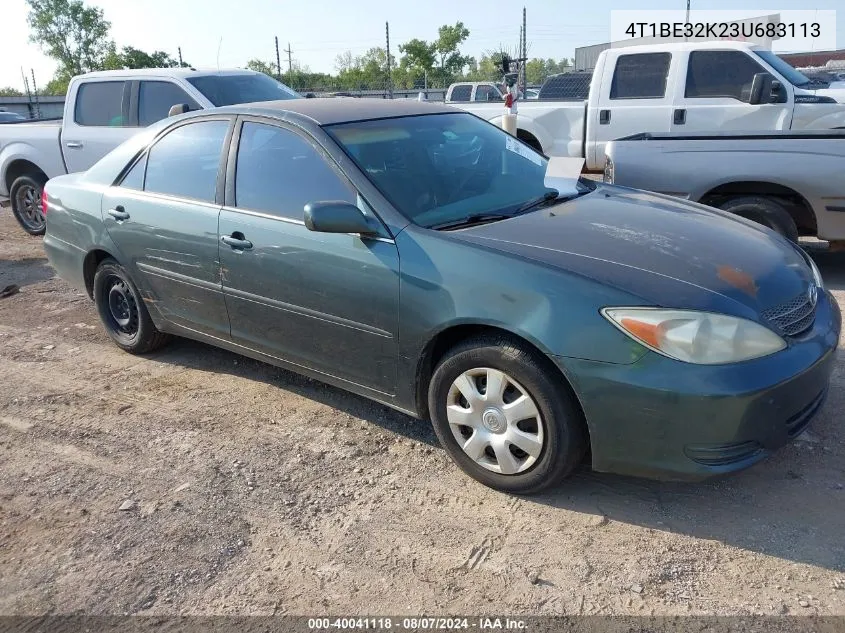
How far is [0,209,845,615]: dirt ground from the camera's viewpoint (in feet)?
8.54

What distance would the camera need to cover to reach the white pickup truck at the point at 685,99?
→ 7996 mm

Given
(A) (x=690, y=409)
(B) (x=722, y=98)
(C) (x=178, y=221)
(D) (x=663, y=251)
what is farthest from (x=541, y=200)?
(B) (x=722, y=98)

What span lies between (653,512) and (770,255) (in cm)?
130

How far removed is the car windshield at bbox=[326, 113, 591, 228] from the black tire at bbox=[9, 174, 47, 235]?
6965 millimetres

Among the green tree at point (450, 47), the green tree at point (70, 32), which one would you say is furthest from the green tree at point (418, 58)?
the green tree at point (70, 32)

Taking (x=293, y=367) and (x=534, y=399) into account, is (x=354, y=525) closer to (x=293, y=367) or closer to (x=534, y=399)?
(x=534, y=399)

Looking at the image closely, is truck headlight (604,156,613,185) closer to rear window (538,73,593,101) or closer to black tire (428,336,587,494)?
black tire (428,336,587,494)

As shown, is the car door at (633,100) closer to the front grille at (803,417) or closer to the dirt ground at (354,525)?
the dirt ground at (354,525)

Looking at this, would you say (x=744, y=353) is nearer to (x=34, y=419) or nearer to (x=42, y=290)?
(x=34, y=419)

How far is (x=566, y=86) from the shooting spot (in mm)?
12406

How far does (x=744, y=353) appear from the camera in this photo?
2.72 meters

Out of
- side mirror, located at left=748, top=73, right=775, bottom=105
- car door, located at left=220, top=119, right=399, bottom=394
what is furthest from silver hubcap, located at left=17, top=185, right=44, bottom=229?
side mirror, located at left=748, top=73, right=775, bottom=105

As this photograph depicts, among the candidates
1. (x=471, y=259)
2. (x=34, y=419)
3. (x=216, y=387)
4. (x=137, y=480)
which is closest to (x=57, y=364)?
(x=34, y=419)

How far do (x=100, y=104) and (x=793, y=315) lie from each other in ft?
26.0
